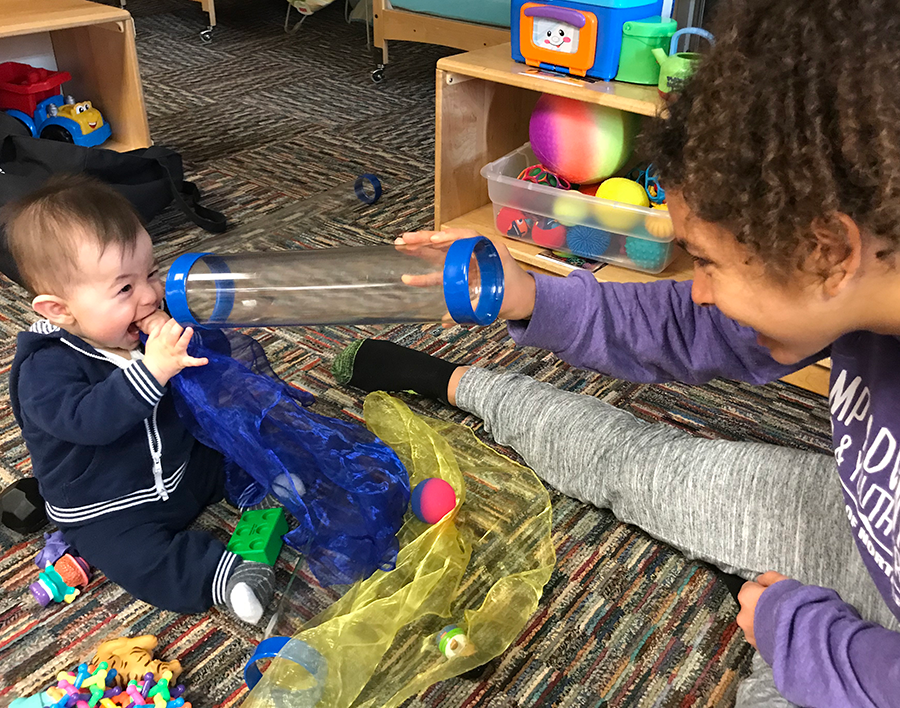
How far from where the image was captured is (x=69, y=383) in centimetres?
87

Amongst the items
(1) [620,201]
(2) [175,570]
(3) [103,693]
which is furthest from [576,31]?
(3) [103,693]

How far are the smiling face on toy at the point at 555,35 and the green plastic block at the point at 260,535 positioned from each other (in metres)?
0.91

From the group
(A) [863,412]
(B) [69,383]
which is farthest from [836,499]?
(B) [69,383]

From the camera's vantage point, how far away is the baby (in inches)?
33.7

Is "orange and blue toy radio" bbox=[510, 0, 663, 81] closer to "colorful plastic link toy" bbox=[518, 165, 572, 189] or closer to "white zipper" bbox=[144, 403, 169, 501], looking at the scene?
"colorful plastic link toy" bbox=[518, 165, 572, 189]

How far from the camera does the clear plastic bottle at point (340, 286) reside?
771mm

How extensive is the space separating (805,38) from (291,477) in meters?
0.69

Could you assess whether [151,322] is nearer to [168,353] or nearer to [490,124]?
[168,353]

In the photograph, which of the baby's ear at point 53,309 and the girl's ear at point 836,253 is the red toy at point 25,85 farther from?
the girl's ear at point 836,253

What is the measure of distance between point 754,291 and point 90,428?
2.24ft

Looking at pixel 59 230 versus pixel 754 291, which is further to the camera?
pixel 59 230

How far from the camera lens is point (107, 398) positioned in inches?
33.2

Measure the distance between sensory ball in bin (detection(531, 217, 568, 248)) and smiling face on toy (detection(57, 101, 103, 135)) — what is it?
3.88 feet

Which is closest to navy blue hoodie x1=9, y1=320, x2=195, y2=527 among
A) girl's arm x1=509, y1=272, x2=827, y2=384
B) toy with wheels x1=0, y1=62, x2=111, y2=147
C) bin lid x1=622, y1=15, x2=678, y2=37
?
girl's arm x1=509, y1=272, x2=827, y2=384
